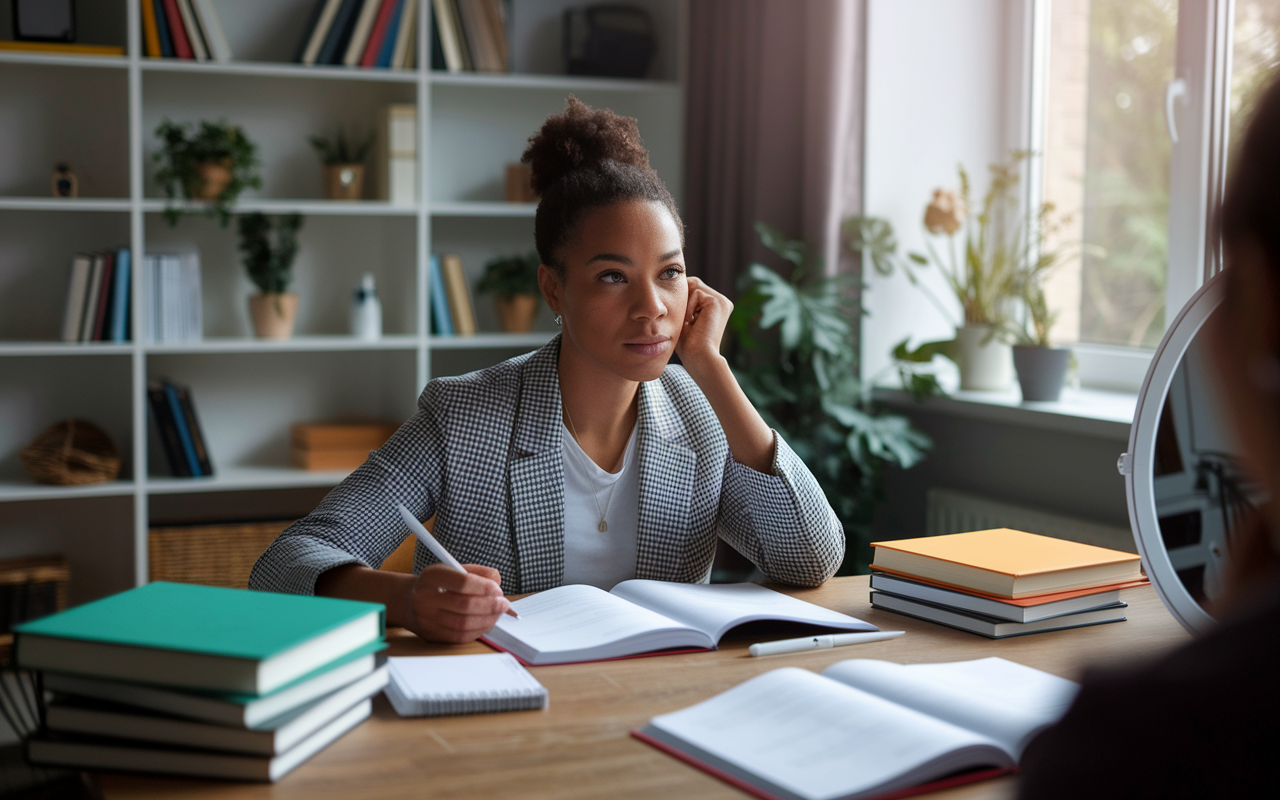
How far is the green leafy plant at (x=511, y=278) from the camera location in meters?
3.42

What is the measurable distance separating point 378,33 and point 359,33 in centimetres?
5

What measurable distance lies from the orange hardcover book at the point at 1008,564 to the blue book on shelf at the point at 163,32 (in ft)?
8.26

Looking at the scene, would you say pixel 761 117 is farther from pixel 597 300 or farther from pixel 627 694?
pixel 627 694

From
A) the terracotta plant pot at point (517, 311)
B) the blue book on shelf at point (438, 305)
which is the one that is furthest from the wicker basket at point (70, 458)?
the terracotta plant pot at point (517, 311)

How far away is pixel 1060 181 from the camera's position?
2926mm

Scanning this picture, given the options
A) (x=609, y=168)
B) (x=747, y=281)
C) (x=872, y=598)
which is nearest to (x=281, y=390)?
(x=747, y=281)

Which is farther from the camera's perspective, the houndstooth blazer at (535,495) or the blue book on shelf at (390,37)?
the blue book on shelf at (390,37)

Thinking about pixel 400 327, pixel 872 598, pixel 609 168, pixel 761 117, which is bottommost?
pixel 872 598

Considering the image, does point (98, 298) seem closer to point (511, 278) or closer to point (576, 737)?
point (511, 278)

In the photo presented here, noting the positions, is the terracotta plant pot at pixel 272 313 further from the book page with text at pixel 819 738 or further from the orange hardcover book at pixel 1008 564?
the book page with text at pixel 819 738

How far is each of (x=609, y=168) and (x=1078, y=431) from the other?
4.61ft

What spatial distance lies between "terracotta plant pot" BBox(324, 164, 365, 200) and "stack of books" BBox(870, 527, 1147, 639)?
7.87 feet

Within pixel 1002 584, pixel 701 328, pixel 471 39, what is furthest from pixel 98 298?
pixel 1002 584

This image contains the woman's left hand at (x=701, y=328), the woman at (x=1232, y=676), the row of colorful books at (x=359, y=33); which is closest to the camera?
the woman at (x=1232, y=676)
